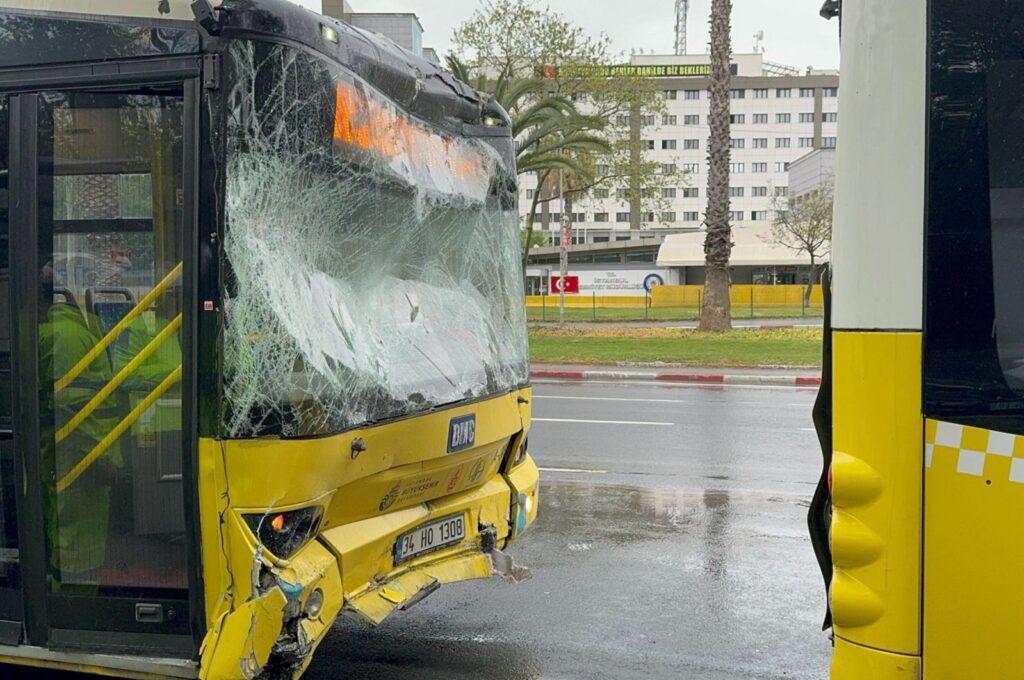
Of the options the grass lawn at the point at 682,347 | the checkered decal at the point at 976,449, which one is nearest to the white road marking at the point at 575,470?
the checkered decal at the point at 976,449

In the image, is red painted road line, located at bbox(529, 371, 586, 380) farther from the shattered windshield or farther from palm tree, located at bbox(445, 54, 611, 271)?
the shattered windshield

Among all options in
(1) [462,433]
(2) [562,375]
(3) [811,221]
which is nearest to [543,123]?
(2) [562,375]

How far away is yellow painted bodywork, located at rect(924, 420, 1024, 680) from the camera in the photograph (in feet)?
7.94

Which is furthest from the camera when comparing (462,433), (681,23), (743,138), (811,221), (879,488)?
(681,23)

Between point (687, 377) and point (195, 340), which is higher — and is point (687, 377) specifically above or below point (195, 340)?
below

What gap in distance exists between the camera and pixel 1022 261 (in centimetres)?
249

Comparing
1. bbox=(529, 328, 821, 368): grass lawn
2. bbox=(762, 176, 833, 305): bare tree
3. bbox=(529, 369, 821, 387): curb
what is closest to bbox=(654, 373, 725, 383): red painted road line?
bbox=(529, 369, 821, 387): curb

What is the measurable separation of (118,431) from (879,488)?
260cm

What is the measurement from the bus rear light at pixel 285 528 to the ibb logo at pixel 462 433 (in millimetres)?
824

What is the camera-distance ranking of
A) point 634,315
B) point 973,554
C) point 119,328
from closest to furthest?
1. point 973,554
2. point 119,328
3. point 634,315

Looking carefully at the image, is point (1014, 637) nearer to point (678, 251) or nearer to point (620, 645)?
point (620, 645)

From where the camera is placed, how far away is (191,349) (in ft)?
10.5

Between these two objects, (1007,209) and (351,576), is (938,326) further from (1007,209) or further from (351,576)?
(351,576)

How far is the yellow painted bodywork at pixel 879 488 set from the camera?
2.53 metres
